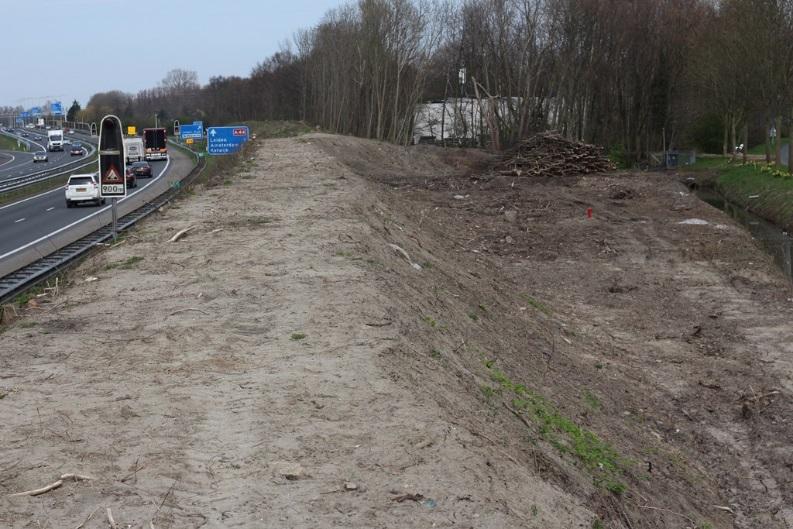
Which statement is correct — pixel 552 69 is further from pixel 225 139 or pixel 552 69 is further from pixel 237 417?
pixel 237 417

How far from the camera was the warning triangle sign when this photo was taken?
19.6m

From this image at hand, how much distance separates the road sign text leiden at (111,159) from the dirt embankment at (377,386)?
1.20 m

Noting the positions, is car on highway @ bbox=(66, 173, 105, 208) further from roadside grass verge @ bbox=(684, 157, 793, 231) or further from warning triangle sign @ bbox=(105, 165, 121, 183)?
roadside grass verge @ bbox=(684, 157, 793, 231)

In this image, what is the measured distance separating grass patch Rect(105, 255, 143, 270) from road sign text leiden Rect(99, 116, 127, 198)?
3.79 m

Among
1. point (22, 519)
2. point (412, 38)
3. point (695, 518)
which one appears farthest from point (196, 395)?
point (412, 38)

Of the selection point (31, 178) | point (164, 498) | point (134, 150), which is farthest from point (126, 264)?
point (134, 150)

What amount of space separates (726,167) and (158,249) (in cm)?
4799

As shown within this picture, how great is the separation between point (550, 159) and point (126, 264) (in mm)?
32603

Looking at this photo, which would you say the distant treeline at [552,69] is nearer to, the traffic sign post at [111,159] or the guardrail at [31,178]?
the guardrail at [31,178]

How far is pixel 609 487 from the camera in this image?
9109mm

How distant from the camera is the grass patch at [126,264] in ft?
51.0

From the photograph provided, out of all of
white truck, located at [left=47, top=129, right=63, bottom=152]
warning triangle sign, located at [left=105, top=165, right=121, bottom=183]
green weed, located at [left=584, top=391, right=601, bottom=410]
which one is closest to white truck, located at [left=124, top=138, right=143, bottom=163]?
white truck, located at [left=47, top=129, right=63, bottom=152]

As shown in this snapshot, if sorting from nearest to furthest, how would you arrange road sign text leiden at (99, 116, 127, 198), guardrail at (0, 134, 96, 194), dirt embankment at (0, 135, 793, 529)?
1. dirt embankment at (0, 135, 793, 529)
2. road sign text leiden at (99, 116, 127, 198)
3. guardrail at (0, 134, 96, 194)

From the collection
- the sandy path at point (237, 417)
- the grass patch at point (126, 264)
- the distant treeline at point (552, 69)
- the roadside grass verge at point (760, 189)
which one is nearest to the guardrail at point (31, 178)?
the distant treeline at point (552, 69)
